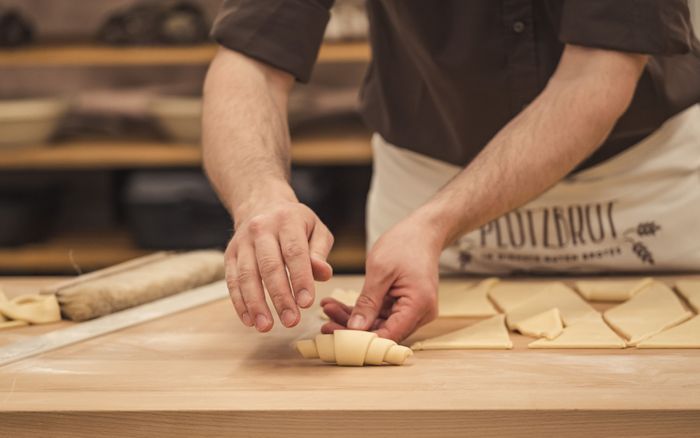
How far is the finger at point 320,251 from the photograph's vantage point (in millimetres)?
1161

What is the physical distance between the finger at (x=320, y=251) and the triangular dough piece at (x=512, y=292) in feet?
1.03

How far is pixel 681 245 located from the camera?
162 cm

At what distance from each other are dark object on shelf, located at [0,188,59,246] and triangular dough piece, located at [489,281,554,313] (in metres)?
1.96

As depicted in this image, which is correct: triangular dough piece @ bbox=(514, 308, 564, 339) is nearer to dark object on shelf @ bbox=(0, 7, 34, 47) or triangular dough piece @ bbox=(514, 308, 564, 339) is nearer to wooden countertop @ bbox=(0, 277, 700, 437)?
wooden countertop @ bbox=(0, 277, 700, 437)

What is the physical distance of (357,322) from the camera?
1178 mm

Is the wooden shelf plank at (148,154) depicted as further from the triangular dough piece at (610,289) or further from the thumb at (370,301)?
the thumb at (370,301)

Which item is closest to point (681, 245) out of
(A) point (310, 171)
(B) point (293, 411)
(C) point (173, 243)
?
(B) point (293, 411)

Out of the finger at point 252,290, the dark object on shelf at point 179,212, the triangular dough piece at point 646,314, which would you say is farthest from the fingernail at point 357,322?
the dark object on shelf at point 179,212

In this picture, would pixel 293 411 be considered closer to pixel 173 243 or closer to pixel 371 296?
pixel 371 296

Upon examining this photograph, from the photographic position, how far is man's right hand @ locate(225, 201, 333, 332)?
1138mm

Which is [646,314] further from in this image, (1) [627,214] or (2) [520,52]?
(2) [520,52]

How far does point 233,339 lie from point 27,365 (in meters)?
0.26

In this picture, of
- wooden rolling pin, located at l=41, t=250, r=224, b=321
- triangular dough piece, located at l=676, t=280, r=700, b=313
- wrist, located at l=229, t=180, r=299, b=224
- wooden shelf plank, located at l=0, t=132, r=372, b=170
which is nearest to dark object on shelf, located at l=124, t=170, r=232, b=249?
wooden shelf plank, located at l=0, t=132, r=372, b=170

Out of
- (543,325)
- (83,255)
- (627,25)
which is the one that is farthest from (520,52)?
(83,255)
